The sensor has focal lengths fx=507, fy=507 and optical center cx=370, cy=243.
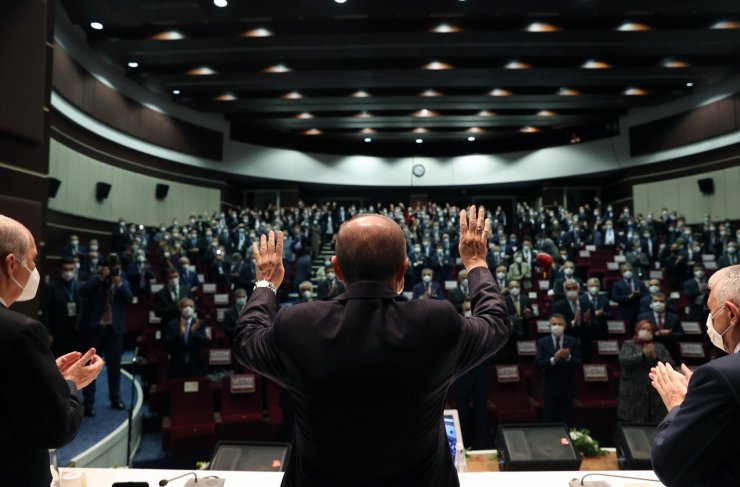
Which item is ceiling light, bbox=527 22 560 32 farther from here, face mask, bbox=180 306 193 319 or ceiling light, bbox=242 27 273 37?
face mask, bbox=180 306 193 319

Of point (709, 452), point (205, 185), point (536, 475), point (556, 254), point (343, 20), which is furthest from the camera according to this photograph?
point (205, 185)

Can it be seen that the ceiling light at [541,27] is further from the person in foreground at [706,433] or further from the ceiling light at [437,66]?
the person in foreground at [706,433]

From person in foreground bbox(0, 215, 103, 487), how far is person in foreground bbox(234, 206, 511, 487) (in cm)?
49

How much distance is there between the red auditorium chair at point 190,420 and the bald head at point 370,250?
3.84 metres

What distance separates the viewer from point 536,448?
9.30 feet

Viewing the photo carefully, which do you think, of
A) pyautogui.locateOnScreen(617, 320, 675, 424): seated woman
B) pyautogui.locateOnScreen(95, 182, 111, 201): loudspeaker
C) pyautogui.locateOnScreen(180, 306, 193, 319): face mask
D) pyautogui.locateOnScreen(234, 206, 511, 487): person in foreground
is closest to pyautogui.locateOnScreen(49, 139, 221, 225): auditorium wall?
pyautogui.locateOnScreen(95, 182, 111, 201): loudspeaker

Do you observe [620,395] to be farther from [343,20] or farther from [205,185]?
[205,185]

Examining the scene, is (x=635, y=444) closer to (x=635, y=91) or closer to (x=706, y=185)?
(x=635, y=91)

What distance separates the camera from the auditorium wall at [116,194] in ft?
36.8

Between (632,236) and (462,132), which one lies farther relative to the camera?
(462,132)

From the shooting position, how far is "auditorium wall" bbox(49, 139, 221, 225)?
A: 36.8 feet

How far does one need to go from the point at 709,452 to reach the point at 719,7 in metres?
11.0

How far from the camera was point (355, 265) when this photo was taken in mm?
1094

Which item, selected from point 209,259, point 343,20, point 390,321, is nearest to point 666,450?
point 390,321
